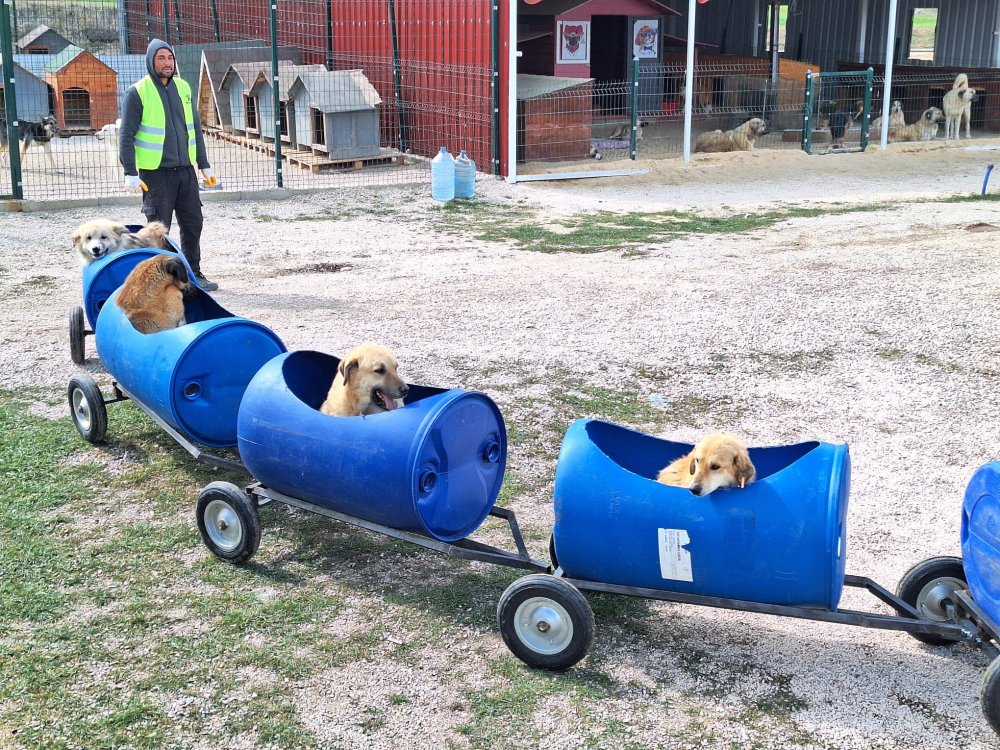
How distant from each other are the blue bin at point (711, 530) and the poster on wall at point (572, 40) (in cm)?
1488

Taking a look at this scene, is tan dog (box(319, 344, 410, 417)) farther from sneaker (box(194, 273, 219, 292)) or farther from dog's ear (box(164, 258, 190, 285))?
sneaker (box(194, 273, 219, 292))

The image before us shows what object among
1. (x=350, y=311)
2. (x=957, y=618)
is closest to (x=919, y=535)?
(x=957, y=618)

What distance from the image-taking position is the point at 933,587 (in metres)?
3.98

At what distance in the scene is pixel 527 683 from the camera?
3.81 m

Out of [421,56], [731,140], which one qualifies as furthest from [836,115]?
[421,56]

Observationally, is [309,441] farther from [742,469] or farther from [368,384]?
→ [742,469]

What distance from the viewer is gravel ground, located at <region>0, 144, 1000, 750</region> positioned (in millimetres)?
3682

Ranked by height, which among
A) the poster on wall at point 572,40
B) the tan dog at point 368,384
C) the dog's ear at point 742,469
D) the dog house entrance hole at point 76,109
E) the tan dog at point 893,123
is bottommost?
the dog's ear at point 742,469

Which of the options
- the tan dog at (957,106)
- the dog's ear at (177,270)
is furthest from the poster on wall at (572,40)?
the dog's ear at (177,270)

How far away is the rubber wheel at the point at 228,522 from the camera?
4582 millimetres

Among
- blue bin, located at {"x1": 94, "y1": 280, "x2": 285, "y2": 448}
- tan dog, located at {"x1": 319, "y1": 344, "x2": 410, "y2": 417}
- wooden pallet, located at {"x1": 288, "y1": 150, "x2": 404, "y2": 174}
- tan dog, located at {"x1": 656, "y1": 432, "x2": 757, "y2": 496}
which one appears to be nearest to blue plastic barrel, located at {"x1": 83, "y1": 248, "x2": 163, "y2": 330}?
blue bin, located at {"x1": 94, "y1": 280, "x2": 285, "y2": 448}

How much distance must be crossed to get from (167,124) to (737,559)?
6904mm

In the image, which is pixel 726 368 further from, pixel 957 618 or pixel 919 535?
pixel 957 618

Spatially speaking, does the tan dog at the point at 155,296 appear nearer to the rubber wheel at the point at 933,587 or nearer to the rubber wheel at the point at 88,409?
the rubber wheel at the point at 88,409
